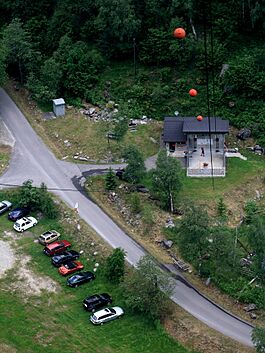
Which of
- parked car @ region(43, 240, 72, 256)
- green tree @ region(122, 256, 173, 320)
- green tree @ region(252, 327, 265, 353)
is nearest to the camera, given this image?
green tree @ region(252, 327, 265, 353)

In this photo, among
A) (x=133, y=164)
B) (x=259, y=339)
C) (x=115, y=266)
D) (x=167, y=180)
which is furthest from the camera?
(x=133, y=164)

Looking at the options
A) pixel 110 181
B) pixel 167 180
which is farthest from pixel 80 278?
pixel 110 181

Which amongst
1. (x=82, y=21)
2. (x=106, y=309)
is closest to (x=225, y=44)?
(x=82, y=21)

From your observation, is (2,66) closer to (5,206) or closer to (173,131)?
(5,206)

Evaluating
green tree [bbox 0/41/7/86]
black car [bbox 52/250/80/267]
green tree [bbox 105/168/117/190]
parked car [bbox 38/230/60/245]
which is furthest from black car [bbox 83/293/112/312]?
green tree [bbox 0/41/7/86]

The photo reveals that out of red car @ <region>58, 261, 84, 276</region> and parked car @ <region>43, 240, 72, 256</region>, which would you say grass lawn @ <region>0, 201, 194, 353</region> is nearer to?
red car @ <region>58, 261, 84, 276</region>
